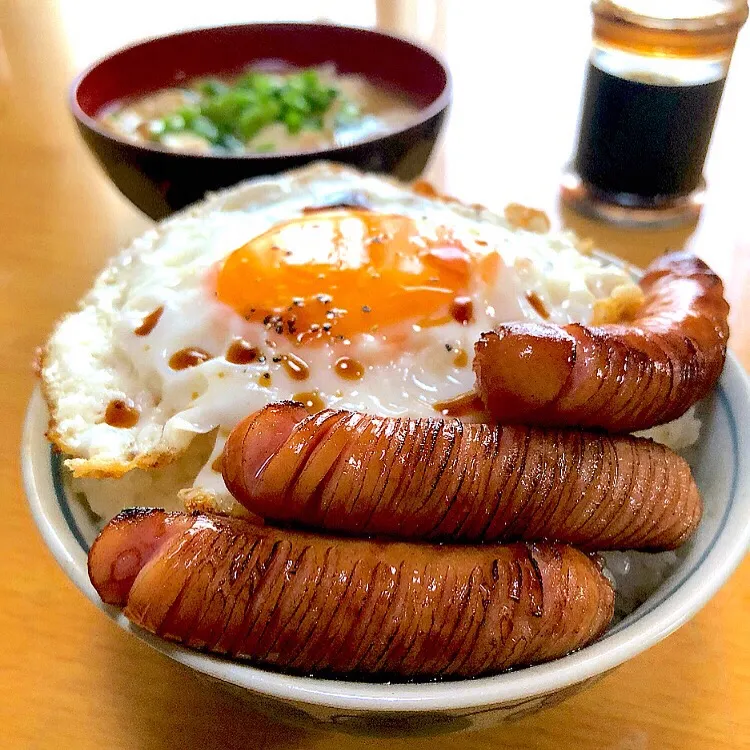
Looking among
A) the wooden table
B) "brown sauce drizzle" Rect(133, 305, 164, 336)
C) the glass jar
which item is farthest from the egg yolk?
the glass jar

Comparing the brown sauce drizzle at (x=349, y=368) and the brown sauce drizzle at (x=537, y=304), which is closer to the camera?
the brown sauce drizzle at (x=349, y=368)

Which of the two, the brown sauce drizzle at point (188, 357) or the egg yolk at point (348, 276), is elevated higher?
the egg yolk at point (348, 276)

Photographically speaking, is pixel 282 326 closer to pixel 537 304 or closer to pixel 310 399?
pixel 310 399

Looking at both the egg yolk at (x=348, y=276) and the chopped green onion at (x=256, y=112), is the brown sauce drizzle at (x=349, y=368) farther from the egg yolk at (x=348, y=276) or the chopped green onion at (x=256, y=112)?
the chopped green onion at (x=256, y=112)

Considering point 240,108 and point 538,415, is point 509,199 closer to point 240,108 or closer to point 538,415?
point 240,108

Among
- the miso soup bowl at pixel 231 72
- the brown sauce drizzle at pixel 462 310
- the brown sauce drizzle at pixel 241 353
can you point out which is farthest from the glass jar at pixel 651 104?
the brown sauce drizzle at pixel 241 353

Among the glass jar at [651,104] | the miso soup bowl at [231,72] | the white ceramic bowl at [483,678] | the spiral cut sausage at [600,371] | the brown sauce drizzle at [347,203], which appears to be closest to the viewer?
the white ceramic bowl at [483,678]

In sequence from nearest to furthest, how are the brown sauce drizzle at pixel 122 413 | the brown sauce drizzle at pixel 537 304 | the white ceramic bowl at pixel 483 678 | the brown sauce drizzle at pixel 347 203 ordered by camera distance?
the white ceramic bowl at pixel 483 678 → the brown sauce drizzle at pixel 122 413 → the brown sauce drizzle at pixel 537 304 → the brown sauce drizzle at pixel 347 203
